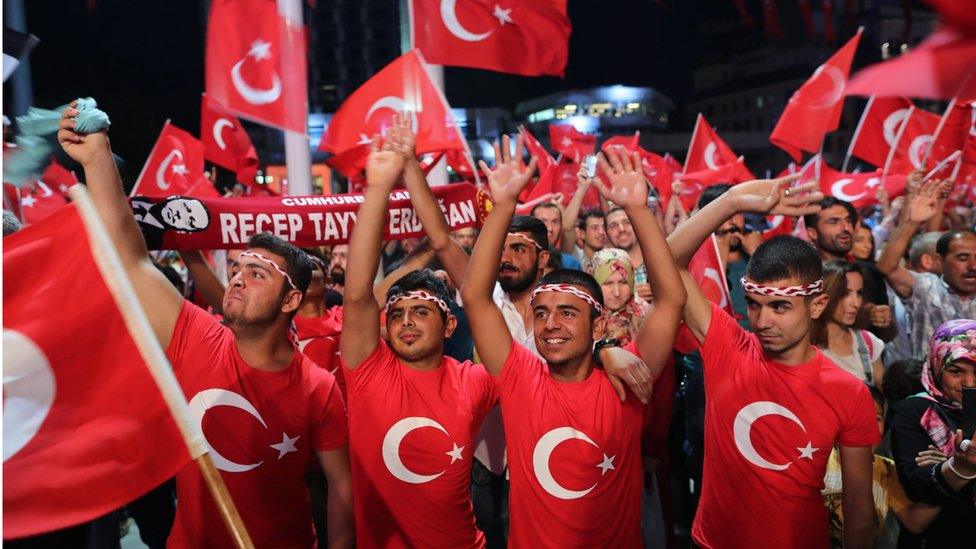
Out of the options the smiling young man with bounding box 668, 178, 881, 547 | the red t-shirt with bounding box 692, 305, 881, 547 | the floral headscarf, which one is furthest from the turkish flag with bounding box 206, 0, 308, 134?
the floral headscarf

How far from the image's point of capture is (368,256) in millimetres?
3270

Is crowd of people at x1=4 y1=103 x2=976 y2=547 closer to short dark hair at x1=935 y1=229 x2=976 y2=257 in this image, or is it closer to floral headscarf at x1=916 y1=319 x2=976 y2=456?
floral headscarf at x1=916 y1=319 x2=976 y2=456

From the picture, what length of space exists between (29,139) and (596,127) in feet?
308

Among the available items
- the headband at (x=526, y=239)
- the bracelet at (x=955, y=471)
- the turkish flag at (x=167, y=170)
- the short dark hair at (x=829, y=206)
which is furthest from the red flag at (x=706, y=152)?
the bracelet at (x=955, y=471)

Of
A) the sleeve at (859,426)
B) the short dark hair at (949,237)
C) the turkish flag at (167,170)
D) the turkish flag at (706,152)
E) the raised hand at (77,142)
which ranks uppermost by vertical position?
the turkish flag at (706,152)

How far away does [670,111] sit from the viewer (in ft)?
346

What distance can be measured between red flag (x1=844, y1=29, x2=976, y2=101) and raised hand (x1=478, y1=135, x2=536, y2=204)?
188 cm

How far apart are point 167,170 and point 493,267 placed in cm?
627

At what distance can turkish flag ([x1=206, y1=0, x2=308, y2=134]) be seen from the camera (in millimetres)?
7262

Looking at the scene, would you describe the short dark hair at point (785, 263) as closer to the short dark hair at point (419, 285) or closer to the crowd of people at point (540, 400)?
the crowd of people at point (540, 400)

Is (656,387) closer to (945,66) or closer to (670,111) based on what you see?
(945,66)

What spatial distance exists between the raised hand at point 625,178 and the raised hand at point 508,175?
0.33 metres

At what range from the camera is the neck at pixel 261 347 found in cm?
342

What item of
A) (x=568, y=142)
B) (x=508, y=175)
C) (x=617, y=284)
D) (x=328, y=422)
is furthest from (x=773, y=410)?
(x=568, y=142)
